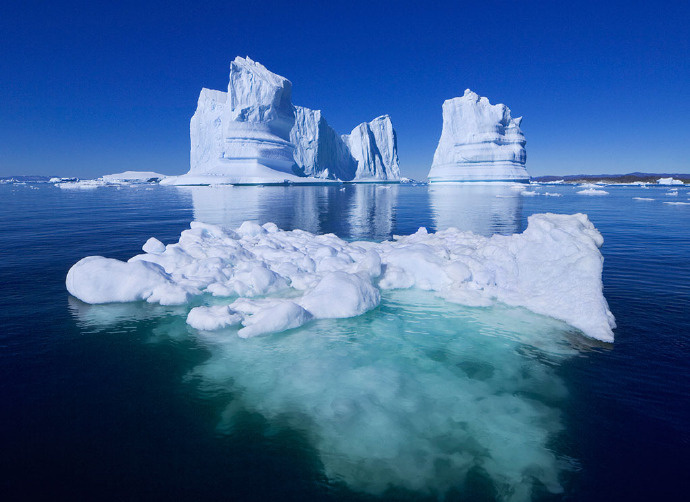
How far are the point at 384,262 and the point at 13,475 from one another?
660cm

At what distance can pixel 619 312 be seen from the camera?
5805 mm

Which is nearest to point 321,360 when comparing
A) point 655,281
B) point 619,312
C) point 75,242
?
point 619,312

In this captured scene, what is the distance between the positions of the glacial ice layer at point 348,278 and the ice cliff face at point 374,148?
79.4 metres

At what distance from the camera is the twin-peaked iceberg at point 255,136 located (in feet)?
175

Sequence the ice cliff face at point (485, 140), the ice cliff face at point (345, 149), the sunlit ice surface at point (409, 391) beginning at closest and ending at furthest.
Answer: the sunlit ice surface at point (409, 391) < the ice cliff face at point (485, 140) < the ice cliff face at point (345, 149)

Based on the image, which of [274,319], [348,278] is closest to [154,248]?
[274,319]

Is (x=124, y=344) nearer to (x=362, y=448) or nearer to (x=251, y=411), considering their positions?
(x=251, y=411)

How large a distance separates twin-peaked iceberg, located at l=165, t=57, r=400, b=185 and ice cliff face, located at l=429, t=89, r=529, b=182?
27578 millimetres

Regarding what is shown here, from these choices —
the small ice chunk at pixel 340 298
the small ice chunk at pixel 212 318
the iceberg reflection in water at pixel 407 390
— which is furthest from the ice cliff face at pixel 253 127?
the iceberg reflection in water at pixel 407 390

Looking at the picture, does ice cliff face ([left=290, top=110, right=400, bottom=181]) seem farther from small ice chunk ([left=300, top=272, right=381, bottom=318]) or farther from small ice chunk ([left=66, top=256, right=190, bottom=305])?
small ice chunk ([left=300, top=272, right=381, bottom=318])

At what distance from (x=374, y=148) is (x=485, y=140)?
3746 cm

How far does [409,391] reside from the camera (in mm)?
3879

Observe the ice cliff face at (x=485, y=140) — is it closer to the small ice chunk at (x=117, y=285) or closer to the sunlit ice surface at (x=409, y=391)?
the sunlit ice surface at (x=409, y=391)

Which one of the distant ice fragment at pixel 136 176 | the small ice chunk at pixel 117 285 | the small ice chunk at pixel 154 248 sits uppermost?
the distant ice fragment at pixel 136 176
